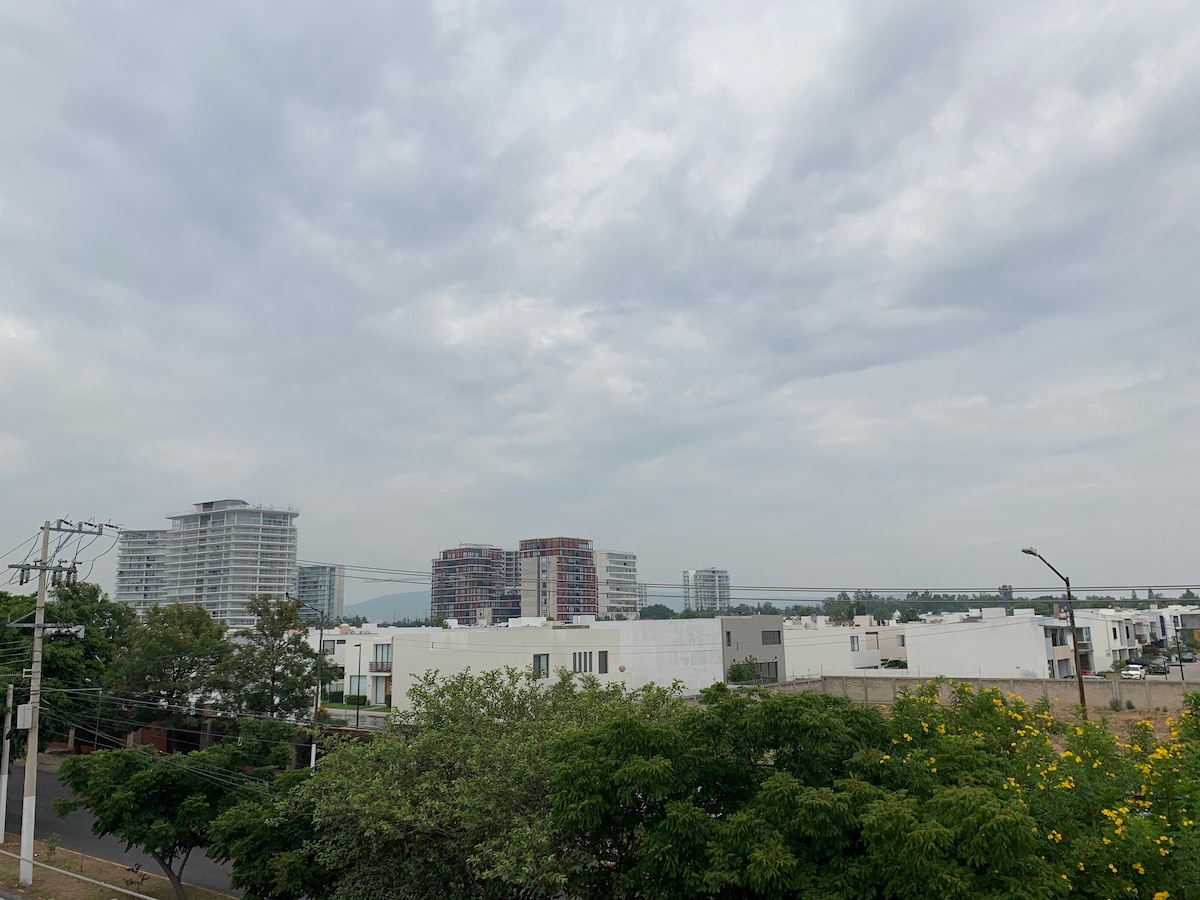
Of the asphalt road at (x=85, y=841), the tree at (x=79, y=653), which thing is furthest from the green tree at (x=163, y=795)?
the tree at (x=79, y=653)

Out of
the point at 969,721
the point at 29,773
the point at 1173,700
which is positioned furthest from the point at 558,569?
the point at 969,721

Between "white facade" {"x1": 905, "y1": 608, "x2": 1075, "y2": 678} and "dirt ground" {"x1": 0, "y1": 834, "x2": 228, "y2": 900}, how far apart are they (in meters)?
52.5

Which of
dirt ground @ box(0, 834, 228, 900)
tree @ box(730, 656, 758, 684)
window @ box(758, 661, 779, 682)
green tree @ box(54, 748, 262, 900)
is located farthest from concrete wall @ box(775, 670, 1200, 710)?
dirt ground @ box(0, 834, 228, 900)

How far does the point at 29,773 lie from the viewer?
27516mm

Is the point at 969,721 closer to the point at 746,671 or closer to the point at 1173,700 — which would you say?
the point at 1173,700

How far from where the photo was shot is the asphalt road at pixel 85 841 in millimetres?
29516

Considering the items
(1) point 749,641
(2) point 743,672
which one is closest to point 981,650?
(1) point 749,641

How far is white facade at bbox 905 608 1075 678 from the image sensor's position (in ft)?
210

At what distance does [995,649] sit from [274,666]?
52.8 metres

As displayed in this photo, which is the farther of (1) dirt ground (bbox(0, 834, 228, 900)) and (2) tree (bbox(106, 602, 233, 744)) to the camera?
(2) tree (bbox(106, 602, 233, 744))

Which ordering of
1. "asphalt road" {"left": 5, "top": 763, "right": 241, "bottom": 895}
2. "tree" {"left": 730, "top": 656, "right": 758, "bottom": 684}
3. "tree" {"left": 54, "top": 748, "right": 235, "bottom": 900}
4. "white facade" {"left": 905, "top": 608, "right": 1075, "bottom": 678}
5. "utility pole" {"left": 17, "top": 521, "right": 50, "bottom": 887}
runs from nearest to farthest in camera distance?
1. "tree" {"left": 54, "top": 748, "right": 235, "bottom": 900}
2. "utility pole" {"left": 17, "top": 521, "right": 50, "bottom": 887}
3. "asphalt road" {"left": 5, "top": 763, "right": 241, "bottom": 895}
4. "tree" {"left": 730, "top": 656, "right": 758, "bottom": 684}
5. "white facade" {"left": 905, "top": 608, "right": 1075, "bottom": 678}

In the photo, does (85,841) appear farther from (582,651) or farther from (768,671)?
(768,671)

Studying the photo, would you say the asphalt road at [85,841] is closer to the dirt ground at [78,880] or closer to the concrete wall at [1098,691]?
the dirt ground at [78,880]

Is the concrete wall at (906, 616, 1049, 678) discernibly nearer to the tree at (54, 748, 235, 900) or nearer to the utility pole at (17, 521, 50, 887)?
Result: the tree at (54, 748, 235, 900)
